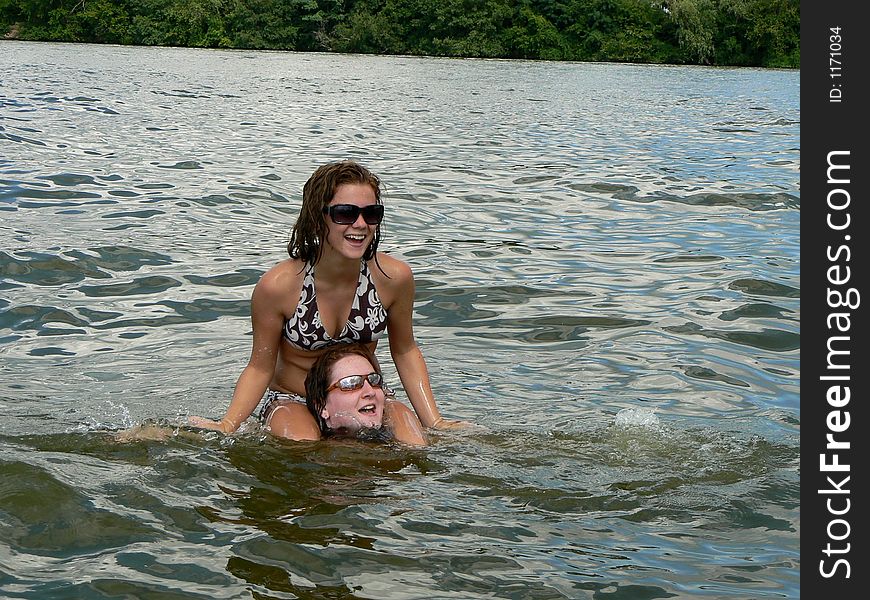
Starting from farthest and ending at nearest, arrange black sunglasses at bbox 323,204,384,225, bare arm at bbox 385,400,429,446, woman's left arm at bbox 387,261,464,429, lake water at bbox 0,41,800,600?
woman's left arm at bbox 387,261,464,429, bare arm at bbox 385,400,429,446, black sunglasses at bbox 323,204,384,225, lake water at bbox 0,41,800,600

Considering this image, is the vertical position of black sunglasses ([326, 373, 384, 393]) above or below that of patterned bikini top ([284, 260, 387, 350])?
below

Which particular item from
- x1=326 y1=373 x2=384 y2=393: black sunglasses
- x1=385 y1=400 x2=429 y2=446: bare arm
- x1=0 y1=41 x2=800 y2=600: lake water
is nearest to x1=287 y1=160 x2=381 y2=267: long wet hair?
x1=326 y1=373 x2=384 y2=393: black sunglasses

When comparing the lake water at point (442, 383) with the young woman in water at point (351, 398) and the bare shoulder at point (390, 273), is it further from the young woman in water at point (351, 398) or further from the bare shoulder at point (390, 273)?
the bare shoulder at point (390, 273)

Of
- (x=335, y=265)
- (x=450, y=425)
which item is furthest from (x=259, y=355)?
(x=450, y=425)

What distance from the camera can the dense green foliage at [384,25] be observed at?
7200 cm

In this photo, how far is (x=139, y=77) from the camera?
123 ft

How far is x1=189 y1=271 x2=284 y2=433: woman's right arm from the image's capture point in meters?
5.63

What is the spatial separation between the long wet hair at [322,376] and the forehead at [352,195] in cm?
77

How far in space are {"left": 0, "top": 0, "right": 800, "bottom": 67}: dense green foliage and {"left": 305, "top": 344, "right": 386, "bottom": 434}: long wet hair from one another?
67225 millimetres

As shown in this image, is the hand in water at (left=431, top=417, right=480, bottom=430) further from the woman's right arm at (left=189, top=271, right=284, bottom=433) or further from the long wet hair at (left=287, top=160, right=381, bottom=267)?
the long wet hair at (left=287, top=160, right=381, bottom=267)

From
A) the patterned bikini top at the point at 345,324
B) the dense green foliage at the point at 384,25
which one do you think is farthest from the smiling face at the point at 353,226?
the dense green foliage at the point at 384,25

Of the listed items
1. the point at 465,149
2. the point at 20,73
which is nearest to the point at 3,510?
the point at 465,149

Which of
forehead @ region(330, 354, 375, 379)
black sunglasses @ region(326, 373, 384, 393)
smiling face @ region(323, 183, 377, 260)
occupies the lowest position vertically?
black sunglasses @ region(326, 373, 384, 393)
